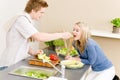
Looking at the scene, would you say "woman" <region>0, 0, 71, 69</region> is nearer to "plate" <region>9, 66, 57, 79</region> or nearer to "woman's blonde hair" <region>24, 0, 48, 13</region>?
"woman's blonde hair" <region>24, 0, 48, 13</region>

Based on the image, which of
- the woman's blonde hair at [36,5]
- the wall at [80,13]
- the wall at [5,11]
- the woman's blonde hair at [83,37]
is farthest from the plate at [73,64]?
the wall at [80,13]

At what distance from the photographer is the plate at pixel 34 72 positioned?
1.76 m

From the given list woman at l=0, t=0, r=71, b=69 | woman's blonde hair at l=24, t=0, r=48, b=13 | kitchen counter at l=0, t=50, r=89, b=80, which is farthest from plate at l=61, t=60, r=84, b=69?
woman's blonde hair at l=24, t=0, r=48, b=13

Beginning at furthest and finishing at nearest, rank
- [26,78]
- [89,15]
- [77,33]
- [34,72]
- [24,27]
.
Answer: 1. [89,15]
2. [77,33]
3. [24,27]
4. [34,72]
5. [26,78]

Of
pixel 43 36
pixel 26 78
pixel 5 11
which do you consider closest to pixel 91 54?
pixel 43 36

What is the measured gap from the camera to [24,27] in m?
2.06

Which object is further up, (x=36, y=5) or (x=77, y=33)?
(x=36, y=5)

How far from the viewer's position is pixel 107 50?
3545 millimetres

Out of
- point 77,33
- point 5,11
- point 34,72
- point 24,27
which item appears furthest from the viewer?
point 5,11

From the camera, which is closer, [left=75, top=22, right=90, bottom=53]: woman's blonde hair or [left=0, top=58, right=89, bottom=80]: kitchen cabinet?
[left=0, top=58, right=89, bottom=80]: kitchen cabinet

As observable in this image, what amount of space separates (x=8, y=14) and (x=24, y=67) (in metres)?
1.29

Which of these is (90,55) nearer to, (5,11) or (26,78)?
(26,78)

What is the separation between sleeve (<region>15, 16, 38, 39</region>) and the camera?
206cm

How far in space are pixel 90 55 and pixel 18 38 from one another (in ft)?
2.23
